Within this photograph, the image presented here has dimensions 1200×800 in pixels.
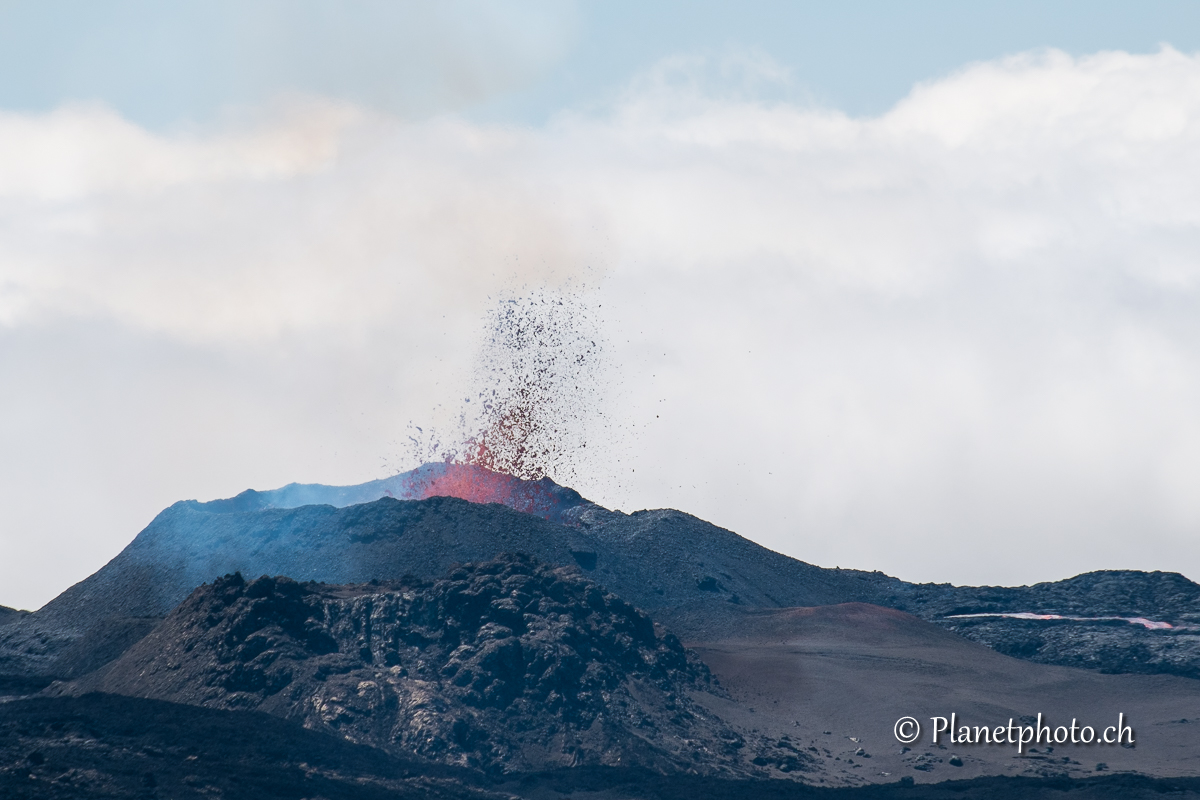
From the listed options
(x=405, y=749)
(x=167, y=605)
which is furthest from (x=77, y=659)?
(x=405, y=749)

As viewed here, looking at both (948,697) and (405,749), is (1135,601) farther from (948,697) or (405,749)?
(405,749)

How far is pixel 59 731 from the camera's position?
188ft

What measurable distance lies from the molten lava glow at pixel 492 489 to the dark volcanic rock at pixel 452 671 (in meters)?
29.2

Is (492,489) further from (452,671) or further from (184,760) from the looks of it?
(184,760)

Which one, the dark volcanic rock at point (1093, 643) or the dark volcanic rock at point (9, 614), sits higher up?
the dark volcanic rock at point (1093, 643)

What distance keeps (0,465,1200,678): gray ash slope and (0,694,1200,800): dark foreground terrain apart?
17.3 m

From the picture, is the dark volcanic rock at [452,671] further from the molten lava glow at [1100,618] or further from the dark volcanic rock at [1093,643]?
the molten lava glow at [1100,618]

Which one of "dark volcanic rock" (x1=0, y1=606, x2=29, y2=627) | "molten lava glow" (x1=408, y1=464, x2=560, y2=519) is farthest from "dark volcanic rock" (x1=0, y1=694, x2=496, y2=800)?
"molten lava glow" (x1=408, y1=464, x2=560, y2=519)

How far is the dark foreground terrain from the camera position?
52531 millimetres

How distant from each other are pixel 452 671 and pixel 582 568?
25.4 metres

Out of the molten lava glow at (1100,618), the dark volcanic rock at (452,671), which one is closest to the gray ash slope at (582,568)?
the molten lava glow at (1100,618)

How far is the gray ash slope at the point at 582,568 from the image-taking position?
277 feet

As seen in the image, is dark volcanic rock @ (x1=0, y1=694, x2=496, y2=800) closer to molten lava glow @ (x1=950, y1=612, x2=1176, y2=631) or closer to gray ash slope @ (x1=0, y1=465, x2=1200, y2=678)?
gray ash slope @ (x1=0, y1=465, x2=1200, y2=678)

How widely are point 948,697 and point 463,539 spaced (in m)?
32.8
